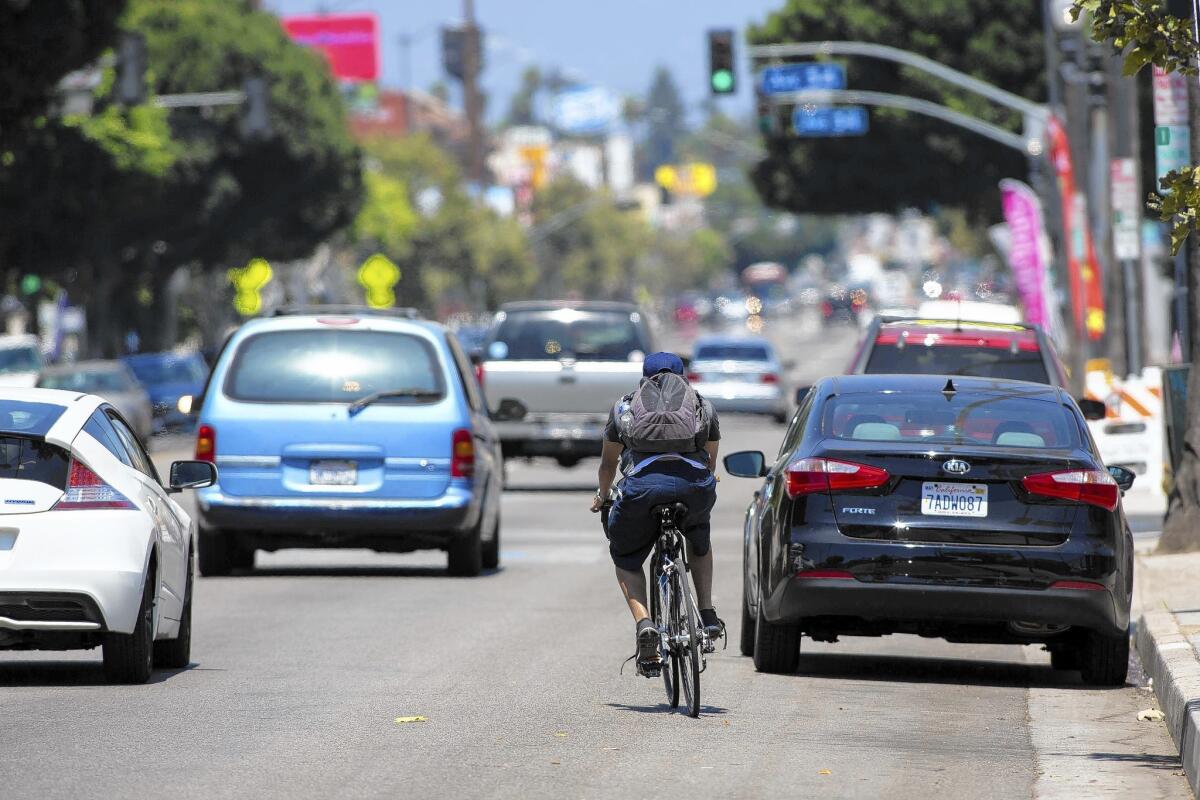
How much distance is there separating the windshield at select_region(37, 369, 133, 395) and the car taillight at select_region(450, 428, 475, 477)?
22428mm

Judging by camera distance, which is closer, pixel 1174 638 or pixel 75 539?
pixel 75 539

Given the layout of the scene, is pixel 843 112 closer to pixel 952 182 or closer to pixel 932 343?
pixel 952 182

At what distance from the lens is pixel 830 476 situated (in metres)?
11.9

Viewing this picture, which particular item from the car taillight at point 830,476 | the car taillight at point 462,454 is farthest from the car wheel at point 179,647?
the car taillight at point 462,454

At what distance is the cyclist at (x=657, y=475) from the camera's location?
10.9m

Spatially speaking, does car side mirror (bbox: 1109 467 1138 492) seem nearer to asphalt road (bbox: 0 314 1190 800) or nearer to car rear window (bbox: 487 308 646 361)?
asphalt road (bbox: 0 314 1190 800)

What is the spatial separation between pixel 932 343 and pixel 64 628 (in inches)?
353

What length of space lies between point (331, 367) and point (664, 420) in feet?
25.1

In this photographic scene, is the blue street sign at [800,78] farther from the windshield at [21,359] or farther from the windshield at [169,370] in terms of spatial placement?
the windshield at [21,359]

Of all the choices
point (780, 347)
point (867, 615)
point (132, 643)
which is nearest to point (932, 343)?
point (867, 615)

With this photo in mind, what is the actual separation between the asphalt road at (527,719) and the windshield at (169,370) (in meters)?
32.8

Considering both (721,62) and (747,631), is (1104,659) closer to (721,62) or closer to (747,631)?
(747,631)

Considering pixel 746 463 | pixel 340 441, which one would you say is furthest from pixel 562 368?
pixel 746 463

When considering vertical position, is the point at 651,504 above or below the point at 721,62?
below
